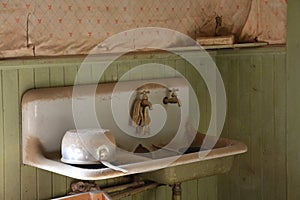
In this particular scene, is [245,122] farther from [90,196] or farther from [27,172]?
[27,172]

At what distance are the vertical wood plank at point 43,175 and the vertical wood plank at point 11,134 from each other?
10 cm

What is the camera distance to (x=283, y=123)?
2.90 metres

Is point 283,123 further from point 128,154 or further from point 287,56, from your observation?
point 128,154

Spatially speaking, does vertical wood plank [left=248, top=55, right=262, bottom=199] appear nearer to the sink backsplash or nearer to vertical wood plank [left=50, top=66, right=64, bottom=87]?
the sink backsplash

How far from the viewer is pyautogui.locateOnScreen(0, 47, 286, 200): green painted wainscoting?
8.05 ft

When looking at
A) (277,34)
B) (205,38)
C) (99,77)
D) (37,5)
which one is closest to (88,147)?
(99,77)

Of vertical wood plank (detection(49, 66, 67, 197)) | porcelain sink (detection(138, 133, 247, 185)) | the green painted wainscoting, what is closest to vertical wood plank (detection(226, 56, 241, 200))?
the green painted wainscoting

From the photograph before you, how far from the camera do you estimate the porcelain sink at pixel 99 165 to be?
236 cm

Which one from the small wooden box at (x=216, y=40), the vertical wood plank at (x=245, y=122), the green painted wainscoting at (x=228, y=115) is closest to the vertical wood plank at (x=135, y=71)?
the green painted wainscoting at (x=228, y=115)

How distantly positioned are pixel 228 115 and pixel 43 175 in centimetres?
114

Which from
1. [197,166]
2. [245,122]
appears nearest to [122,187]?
[197,166]

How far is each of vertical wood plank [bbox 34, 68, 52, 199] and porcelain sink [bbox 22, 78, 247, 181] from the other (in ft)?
0.15

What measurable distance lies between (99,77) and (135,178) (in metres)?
0.54

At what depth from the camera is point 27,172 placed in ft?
8.24
